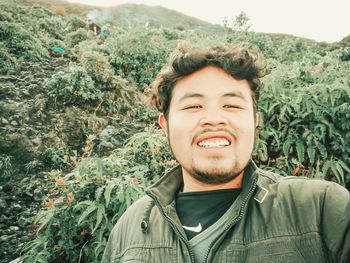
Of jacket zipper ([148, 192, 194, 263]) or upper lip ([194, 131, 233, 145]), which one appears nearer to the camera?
jacket zipper ([148, 192, 194, 263])

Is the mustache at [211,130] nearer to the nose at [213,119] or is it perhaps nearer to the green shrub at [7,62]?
the nose at [213,119]

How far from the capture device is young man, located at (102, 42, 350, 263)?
71.2 inches

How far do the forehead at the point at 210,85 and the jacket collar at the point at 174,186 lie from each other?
0.45 m

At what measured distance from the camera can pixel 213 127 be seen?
214 cm

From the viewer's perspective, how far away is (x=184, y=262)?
1.92 m

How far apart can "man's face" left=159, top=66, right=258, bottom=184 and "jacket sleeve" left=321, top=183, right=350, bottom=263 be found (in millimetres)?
503

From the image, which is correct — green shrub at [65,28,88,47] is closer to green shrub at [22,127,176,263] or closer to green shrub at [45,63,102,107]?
green shrub at [45,63,102,107]

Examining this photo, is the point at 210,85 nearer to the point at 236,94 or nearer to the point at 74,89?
the point at 236,94

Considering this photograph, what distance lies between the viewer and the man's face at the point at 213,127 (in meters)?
2.10

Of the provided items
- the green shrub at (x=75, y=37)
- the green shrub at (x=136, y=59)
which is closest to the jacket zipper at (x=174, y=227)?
the green shrub at (x=136, y=59)

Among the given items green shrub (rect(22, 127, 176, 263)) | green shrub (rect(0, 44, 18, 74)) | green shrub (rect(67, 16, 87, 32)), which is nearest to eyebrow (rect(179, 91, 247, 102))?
green shrub (rect(22, 127, 176, 263))

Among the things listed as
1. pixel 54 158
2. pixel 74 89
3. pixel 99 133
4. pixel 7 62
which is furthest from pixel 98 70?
pixel 54 158

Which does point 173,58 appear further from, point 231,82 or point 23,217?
point 23,217

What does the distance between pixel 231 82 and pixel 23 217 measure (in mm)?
4654
